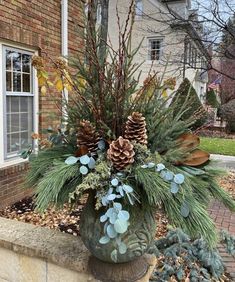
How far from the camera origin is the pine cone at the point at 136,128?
134 centimetres

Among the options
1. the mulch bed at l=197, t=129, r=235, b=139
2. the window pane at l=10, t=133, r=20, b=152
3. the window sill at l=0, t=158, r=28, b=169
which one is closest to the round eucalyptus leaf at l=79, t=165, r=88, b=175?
the window sill at l=0, t=158, r=28, b=169

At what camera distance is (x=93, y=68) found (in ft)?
4.73

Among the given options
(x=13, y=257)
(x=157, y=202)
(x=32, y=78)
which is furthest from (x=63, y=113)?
(x=32, y=78)

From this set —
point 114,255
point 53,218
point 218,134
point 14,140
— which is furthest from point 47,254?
point 218,134

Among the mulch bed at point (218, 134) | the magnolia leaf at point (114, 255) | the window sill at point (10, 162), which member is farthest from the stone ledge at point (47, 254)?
the mulch bed at point (218, 134)

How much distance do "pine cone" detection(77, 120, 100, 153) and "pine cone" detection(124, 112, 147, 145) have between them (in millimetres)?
156

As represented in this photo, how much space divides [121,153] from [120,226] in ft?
1.00

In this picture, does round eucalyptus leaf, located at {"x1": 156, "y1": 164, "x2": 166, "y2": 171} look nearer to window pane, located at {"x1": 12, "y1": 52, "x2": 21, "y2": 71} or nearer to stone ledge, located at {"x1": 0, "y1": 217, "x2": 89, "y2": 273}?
stone ledge, located at {"x1": 0, "y1": 217, "x2": 89, "y2": 273}

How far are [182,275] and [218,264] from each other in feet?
1.15

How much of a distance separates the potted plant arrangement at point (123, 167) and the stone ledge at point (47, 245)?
6.2 inches

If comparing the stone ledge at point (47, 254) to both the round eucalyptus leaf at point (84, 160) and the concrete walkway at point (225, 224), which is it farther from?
the concrete walkway at point (225, 224)

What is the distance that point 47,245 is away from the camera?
1808 millimetres

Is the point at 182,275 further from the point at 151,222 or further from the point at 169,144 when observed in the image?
the point at 169,144

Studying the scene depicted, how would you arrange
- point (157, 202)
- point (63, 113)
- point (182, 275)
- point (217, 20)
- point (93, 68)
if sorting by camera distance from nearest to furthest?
point (157, 202) < point (93, 68) < point (63, 113) < point (182, 275) < point (217, 20)
